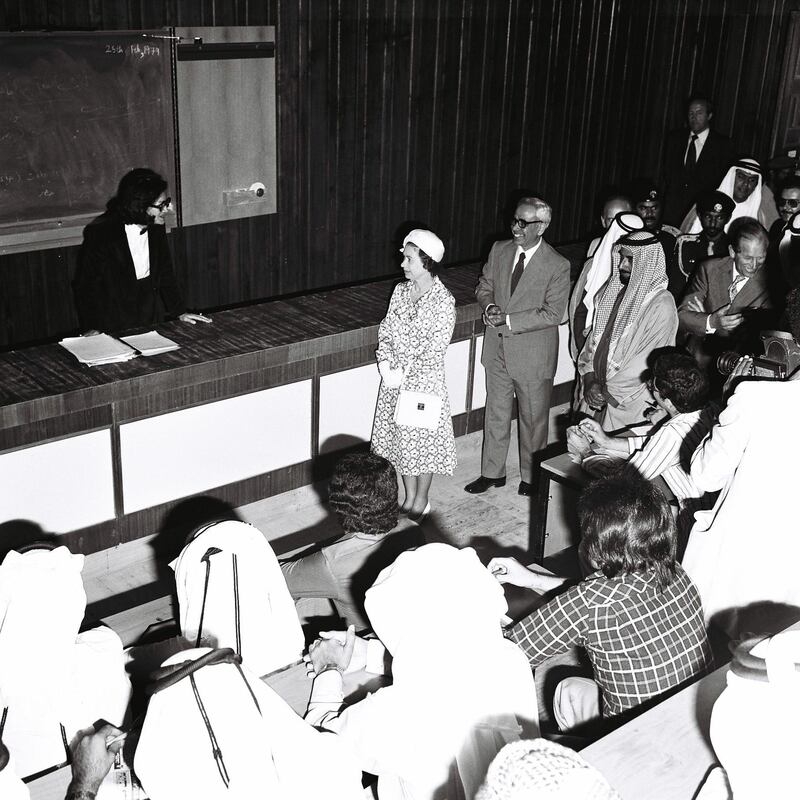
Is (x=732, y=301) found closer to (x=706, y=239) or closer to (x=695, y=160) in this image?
(x=706, y=239)

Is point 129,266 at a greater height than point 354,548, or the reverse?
point 129,266

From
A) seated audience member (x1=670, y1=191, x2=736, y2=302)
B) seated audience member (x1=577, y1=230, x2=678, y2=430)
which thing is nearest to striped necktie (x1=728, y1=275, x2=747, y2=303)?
seated audience member (x1=577, y1=230, x2=678, y2=430)

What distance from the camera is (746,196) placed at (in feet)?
22.2

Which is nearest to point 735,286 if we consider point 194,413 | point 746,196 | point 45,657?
point 746,196

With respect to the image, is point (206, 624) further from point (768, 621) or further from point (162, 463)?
point (162, 463)

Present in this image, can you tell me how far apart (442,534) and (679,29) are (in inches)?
196

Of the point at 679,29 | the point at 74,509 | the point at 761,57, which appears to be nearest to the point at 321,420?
the point at 74,509

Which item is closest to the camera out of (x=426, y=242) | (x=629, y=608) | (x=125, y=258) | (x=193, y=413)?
(x=629, y=608)

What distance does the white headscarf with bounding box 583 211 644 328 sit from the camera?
5617 mm

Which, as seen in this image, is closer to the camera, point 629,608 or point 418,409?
point 629,608

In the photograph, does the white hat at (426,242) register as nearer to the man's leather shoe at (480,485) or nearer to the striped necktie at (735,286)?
the man's leather shoe at (480,485)

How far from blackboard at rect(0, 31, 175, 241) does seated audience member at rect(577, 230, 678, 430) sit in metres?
2.60

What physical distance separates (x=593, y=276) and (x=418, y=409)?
1.54 m

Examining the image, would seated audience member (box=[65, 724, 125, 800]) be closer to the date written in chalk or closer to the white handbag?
the white handbag
